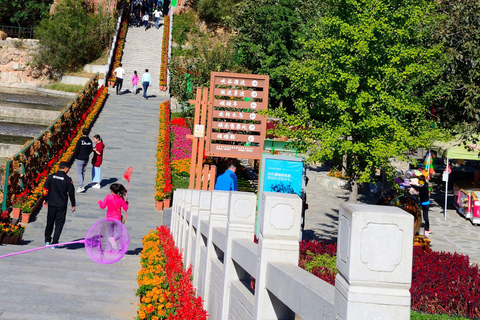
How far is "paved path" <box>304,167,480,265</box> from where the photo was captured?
15148 mm

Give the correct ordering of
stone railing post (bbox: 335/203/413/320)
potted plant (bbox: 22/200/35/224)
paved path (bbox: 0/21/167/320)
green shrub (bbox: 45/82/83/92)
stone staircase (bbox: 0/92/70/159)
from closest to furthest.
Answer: stone railing post (bbox: 335/203/413/320), paved path (bbox: 0/21/167/320), potted plant (bbox: 22/200/35/224), stone staircase (bbox: 0/92/70/159), green shrub (bbox: 45/82/83/92)

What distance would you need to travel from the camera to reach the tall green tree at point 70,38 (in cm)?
3906

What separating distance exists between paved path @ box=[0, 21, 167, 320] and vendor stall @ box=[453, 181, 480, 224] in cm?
1001

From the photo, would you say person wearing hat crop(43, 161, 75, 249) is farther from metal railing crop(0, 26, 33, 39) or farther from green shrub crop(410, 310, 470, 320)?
metal railing crop(0, 26, 33, 39)

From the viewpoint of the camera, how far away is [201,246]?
22.6 feet

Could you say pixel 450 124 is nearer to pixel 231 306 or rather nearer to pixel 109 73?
pixel 231 306

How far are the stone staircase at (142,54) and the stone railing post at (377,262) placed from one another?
3383cm

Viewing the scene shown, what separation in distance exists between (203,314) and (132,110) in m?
24.8

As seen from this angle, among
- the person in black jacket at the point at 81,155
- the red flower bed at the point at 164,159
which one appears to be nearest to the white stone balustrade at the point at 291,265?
the red flower bed at the point at 164,159

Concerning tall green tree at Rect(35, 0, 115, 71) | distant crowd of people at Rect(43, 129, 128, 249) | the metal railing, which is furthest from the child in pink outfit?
the metal railing

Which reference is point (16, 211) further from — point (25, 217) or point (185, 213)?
point (185, 213)

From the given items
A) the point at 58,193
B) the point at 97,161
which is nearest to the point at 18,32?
the point at 97,161

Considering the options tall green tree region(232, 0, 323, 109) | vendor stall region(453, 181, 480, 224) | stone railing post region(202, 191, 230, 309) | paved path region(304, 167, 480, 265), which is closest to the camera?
stone railing post region(202, 191, 230, 309)

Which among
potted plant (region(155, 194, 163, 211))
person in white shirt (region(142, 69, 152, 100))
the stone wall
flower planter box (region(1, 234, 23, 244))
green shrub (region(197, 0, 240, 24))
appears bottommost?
flower planter box (region(1, 234, 23, 244))
